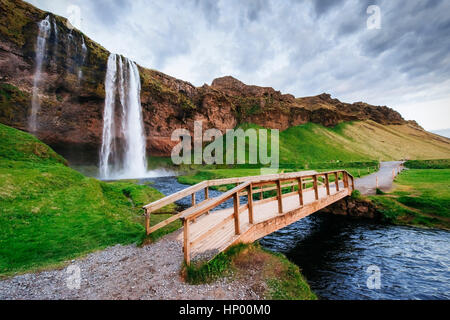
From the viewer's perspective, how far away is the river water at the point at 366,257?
6.31 meters

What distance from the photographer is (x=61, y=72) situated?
1358 inches

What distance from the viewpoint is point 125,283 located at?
4.66 metres

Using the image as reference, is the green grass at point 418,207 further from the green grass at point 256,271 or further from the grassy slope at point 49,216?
the grassy slope at point 49,216

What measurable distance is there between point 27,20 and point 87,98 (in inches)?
516

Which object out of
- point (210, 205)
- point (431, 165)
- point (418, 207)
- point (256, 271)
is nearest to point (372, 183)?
point (418, 207)

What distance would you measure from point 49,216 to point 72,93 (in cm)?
3733

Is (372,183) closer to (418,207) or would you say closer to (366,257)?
(418,207)

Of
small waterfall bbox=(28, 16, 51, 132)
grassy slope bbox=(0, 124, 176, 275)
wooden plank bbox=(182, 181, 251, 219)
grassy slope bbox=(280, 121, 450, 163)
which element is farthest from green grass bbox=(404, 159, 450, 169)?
small waterfall bbox=(28, 16, 51, 132)

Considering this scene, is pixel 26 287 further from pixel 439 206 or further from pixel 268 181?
pixel 439 206

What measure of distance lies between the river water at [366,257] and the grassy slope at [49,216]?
280 inches

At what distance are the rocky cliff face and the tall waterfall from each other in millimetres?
1590

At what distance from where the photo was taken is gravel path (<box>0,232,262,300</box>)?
4.19 metres

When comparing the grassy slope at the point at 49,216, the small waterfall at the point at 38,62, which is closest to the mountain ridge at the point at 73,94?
the small waterfall at the point at 38,62
